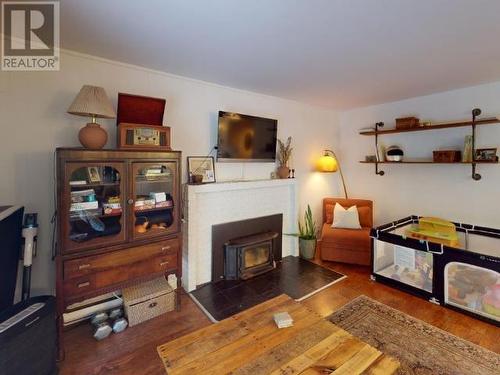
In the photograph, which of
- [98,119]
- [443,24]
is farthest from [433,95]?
[98,119]

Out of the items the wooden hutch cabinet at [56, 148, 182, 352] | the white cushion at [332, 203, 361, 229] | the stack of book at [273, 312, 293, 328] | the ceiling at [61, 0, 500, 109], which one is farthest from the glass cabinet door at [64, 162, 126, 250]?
the white cushion at [332, 203, 361, 229]

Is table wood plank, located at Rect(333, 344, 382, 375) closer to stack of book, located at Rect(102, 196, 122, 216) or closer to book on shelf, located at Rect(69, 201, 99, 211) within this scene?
stack of book, located at Rect(102, 196, 122, 216)

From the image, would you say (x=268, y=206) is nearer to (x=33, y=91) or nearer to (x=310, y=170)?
(x=310, y=170)

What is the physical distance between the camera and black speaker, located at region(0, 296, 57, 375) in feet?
4.21

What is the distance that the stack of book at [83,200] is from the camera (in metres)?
1.86

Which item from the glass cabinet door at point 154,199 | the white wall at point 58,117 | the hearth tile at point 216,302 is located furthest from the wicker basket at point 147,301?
the white wall at point 58,117

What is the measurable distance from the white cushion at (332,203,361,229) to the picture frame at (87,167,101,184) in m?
3.01

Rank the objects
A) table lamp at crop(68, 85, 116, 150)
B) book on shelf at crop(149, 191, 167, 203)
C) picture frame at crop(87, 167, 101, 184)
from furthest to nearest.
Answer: book on shelf at crop(149, 191, 167, 203)
picture frame at crop(87, 167, 101, 184)
table lamp at crop(68, 85, 116, 150)

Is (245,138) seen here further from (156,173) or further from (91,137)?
(91,137)

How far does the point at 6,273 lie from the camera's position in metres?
1.57

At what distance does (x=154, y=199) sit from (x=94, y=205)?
46 cm

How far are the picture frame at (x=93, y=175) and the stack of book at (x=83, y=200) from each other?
0.27 ft

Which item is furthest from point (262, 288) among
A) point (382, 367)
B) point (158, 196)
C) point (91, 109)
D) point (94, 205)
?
point (91, 109)

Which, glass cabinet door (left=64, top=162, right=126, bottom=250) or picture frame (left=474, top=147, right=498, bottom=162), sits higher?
picture frame (left=474, top=147, right=498, bottom=162)
